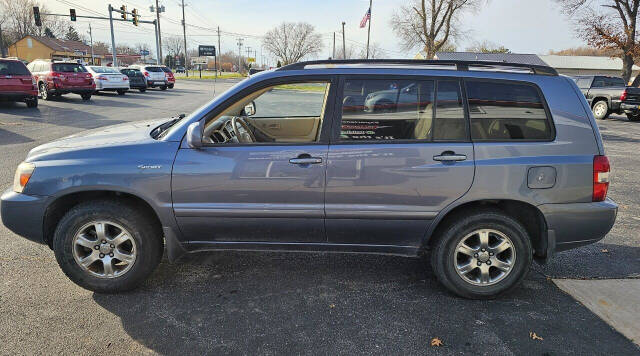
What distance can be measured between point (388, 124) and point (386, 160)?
297 millimetres

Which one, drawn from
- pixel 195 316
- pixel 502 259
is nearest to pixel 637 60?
pixel 502 259

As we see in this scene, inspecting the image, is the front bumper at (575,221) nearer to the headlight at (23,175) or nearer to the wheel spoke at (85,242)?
the wheel spoke at (85,242)

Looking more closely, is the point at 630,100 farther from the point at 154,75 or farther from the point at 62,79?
the point at 154,75

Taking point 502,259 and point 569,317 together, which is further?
point 502,259

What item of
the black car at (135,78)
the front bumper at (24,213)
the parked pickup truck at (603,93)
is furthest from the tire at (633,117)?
the black car at (135,78)

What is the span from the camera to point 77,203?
3295 millimetres

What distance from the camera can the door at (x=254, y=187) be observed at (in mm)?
3041

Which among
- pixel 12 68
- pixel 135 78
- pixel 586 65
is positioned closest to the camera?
pixel 12 68

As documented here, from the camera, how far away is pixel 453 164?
302 centimetres

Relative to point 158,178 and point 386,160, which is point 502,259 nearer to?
point 386,160

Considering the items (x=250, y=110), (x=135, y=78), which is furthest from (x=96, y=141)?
(x=135, y=78)

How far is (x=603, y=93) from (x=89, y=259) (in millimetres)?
21068

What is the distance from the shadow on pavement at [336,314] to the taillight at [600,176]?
2.89 feet

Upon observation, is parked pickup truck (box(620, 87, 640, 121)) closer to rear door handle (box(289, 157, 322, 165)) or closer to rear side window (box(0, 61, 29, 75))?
rear door handle (box(289, 157, 322, 165))
